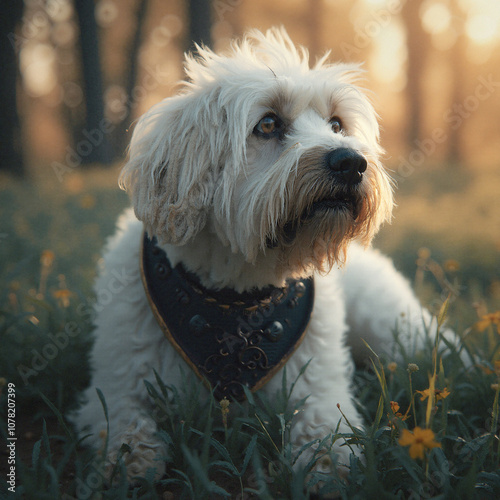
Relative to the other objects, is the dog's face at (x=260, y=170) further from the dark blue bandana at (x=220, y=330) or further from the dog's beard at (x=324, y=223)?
the dark blue bandana at (x=220, y=330)

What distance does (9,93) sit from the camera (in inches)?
389

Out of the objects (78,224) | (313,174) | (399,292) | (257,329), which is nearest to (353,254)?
(399,292)

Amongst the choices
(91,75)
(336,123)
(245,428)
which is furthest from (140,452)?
(91,75)

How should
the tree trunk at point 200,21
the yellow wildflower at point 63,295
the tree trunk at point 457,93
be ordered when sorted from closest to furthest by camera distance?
the yellow wildflower at point 63,295, the tree trunk at point 200,21, the tree trunk at point 457,93

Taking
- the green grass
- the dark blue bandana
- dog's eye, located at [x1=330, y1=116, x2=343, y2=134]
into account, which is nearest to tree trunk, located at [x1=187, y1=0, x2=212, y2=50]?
the green grass

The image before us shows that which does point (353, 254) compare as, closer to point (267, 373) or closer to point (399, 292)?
point (399, 292)

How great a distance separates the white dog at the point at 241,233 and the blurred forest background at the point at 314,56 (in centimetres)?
68

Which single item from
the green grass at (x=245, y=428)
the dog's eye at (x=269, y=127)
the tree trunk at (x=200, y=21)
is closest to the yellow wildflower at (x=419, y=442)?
the green grass at (x=245, y=428)

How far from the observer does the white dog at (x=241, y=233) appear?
2.05 metres

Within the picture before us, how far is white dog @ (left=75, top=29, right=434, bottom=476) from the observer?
205 centimetres

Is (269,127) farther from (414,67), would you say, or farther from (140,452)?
(414,67)

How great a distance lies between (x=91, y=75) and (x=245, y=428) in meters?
9.93

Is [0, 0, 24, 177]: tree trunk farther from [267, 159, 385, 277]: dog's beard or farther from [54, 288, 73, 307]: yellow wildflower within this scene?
[267, 159, 385, 277]: dog's beard

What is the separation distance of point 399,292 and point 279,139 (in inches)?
66.9
